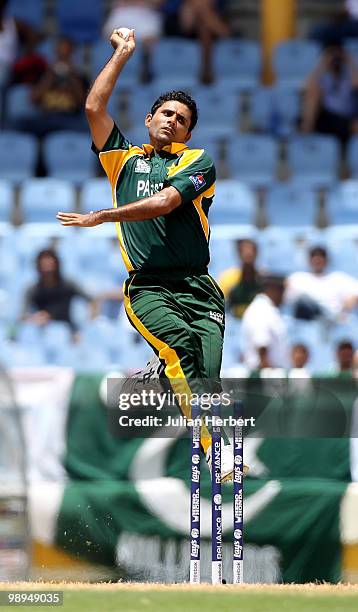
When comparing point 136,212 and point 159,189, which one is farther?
point 159,189

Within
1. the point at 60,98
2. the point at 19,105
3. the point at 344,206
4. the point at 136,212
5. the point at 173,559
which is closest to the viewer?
the point at 136,212

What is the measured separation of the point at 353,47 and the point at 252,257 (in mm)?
4043

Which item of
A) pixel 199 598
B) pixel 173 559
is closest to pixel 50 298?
pixel 173 559

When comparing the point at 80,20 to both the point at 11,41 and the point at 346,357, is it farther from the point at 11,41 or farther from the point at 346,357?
the point at 346,357

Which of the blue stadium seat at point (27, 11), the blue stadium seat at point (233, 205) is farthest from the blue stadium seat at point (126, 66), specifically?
A: the blue stadium seat at point (233, 205)

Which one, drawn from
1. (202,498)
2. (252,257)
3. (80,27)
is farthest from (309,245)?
(202,498)

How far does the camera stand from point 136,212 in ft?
18.4

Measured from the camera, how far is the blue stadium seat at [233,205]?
12.5 metres

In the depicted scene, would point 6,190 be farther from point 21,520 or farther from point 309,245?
point 21,520

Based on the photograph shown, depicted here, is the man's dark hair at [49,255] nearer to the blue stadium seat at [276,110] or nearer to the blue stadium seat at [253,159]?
the blue stadium seat at [253,159]

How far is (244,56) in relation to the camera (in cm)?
1409

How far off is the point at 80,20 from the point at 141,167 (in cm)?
911

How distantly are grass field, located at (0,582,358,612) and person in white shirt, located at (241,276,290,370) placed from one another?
14.8ft

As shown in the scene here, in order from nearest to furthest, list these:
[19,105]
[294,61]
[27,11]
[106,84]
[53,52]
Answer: [106,84]
[19,105]
[294,61]
[53,52]
[27,11]
